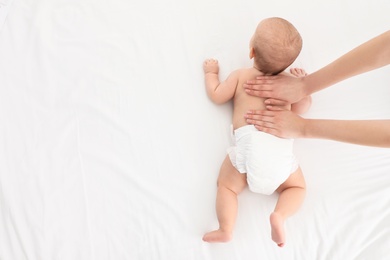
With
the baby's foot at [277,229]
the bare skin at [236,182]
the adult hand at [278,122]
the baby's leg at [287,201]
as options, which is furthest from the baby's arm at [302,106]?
the baby's foot at [277,229]

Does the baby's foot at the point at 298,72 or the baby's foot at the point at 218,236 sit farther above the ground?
the baby's foot at the point at 298,72

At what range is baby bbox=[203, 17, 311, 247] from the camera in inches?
40.2

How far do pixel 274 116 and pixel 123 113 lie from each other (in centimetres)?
48

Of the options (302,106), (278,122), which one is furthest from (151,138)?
(302,106)

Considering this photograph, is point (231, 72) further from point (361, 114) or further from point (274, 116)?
point (361, 114)

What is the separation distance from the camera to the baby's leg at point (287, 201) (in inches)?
37.8

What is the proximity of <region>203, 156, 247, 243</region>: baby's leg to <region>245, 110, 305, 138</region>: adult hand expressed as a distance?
5.7 inches

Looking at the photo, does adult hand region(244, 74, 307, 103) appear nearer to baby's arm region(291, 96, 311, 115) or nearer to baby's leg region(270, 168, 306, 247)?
baby's arm region(291, 96, 311, 115)

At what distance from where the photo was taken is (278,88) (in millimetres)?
1128

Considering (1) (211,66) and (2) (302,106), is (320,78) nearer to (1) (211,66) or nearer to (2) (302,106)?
(2) (302,106)

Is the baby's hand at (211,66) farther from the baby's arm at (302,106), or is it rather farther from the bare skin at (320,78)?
the baby's arm at (302,106)

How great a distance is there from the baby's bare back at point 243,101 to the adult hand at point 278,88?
0.02m

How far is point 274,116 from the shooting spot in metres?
1.08

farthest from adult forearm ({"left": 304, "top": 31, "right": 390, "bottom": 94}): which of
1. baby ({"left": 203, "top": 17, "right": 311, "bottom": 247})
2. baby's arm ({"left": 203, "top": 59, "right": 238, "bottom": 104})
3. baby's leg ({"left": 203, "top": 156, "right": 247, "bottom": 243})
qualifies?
baby's leg ({"left": 203, "top": 156, "right": 247, "bottom": 243})
